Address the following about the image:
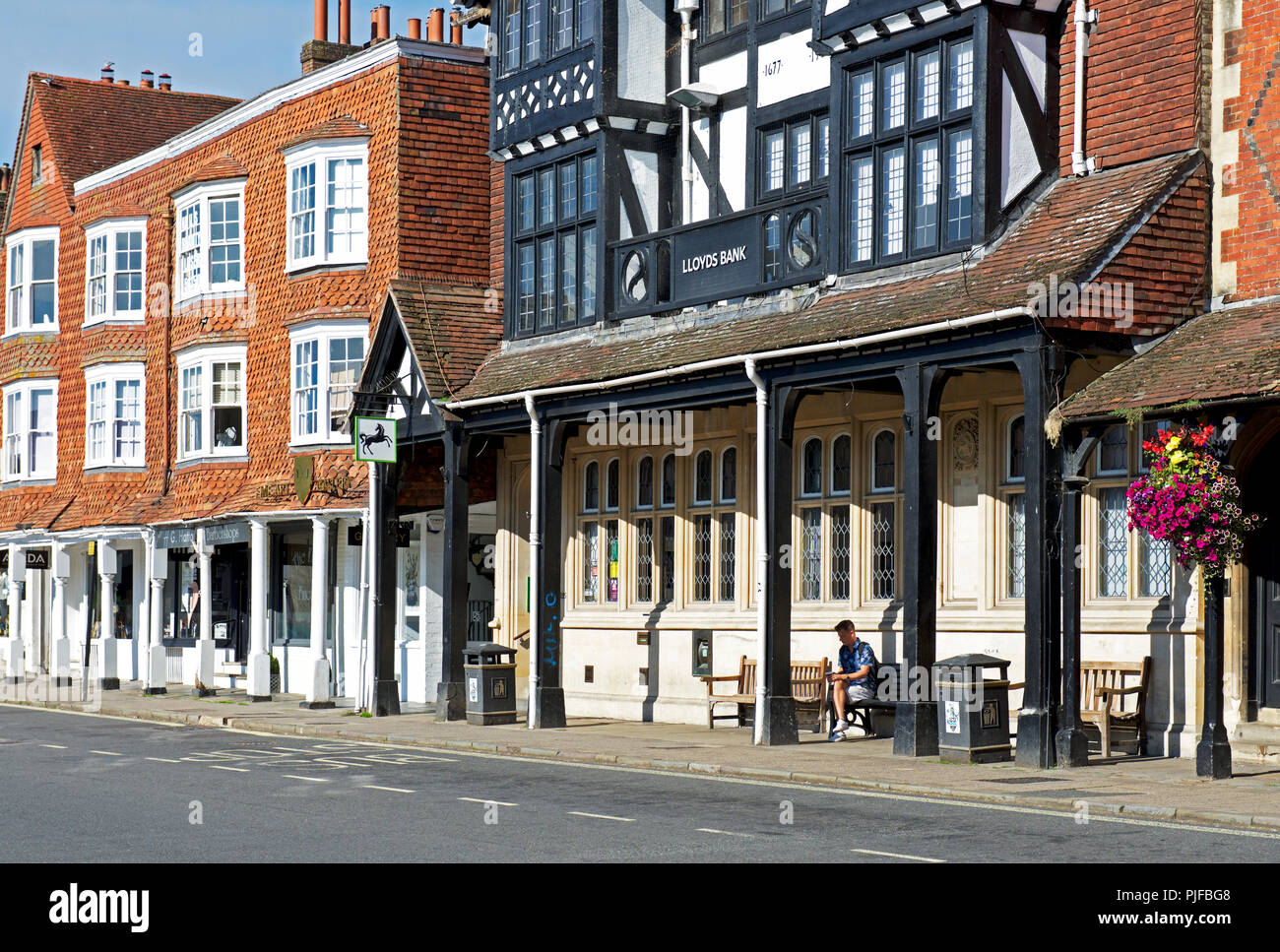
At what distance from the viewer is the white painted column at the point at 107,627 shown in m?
34.6

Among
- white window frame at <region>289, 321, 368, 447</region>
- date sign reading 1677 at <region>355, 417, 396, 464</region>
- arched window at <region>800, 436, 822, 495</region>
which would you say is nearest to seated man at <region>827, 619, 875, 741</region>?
arched window at <region>800, 436, 822, 495</region>

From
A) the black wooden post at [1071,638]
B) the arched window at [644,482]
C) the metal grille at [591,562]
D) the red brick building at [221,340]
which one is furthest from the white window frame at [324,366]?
the black wooden post at [1071,638]

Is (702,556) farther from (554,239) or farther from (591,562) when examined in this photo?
(554,239)

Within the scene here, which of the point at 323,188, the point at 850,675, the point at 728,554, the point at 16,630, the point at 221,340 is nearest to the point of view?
the point at 850,675

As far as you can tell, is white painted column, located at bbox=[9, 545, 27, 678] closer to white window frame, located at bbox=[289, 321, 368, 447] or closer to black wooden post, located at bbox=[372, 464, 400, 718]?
white window frame, located at bbox=[289, 321, 368, 447]

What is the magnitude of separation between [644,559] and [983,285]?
29.8 ft

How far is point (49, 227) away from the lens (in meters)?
39.2

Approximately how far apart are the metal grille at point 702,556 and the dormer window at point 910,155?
17.8 feet

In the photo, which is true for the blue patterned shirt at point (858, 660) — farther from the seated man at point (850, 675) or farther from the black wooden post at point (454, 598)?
the black wooden post at point (454, 598)

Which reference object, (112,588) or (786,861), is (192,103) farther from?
(786,861)

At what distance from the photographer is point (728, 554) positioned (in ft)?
77.8

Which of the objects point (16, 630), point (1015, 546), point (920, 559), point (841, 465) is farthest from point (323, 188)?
point (16, 630)

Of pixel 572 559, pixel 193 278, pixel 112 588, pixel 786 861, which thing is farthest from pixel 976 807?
pixel 112 588
